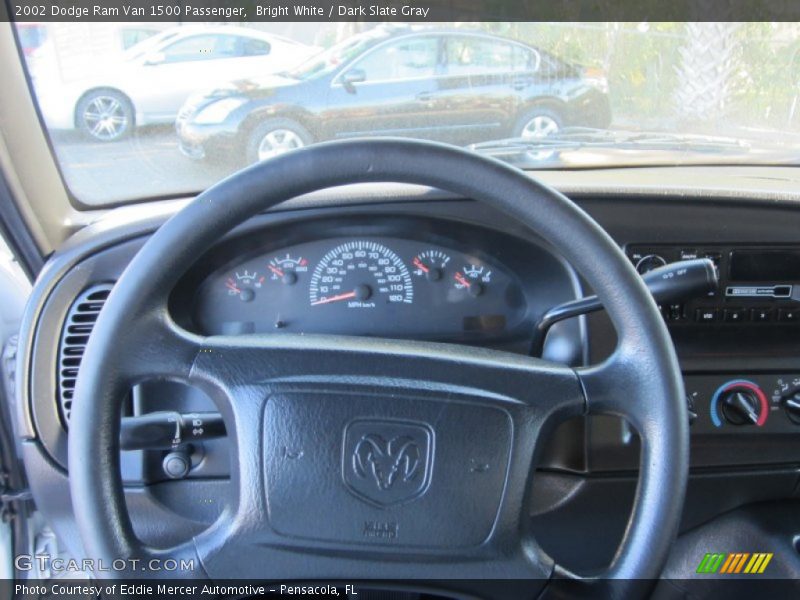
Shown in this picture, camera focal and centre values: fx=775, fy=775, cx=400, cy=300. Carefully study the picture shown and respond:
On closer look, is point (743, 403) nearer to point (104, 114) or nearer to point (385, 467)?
point (385, 467)

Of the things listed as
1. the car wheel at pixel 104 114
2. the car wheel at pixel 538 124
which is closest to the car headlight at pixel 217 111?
the car wheel at pixel 104 114

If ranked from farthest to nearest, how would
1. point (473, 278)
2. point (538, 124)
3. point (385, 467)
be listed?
point (538, 124), point (473, 278), point (385, 467)

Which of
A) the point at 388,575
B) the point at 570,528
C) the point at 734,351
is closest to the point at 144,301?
the point at 388,575

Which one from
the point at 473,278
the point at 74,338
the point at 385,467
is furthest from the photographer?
the point at 473,278

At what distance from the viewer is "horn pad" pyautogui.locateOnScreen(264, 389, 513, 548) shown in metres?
1.14

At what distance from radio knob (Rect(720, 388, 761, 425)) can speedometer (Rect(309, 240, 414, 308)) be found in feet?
2.39

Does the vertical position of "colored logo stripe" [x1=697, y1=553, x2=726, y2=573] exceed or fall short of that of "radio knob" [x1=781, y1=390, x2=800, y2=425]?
it falls short

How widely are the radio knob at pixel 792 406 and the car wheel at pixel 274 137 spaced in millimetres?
1196

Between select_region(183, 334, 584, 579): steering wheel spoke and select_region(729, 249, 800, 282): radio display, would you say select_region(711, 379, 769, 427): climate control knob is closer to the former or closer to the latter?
select_region(729, 249, 800, 282): radio display

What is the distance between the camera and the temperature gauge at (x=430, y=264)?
5.53 feet

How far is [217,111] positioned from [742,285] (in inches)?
48.5

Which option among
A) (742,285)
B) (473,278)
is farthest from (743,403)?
(473,278)

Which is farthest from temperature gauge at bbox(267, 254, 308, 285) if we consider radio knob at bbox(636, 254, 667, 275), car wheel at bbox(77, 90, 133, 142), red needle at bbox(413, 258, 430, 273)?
radio knob at bbox(636, 254, 667, 275)
